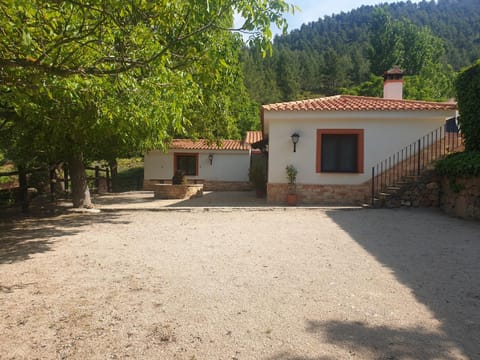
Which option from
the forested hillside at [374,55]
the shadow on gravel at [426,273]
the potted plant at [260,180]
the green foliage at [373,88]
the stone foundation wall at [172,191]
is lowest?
the shadow on gravel at [426,273]

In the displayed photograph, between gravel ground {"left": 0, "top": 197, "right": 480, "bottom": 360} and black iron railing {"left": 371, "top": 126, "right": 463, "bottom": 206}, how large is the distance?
4013mm

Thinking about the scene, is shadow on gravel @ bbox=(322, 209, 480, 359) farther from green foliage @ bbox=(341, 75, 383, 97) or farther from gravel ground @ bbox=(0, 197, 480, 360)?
green foliage @ bbox=(341, 75, 383, 97)

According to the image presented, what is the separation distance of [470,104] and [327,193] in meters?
4.62

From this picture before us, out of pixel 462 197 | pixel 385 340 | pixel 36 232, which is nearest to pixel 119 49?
pixel 385 340

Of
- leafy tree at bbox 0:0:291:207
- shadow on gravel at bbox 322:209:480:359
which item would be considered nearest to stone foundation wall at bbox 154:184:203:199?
shadow on gravel at bbox 322:209:480:359

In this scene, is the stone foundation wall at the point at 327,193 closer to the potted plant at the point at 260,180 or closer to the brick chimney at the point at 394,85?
the potted plant at the point at 260,180

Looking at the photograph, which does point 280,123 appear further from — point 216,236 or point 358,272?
point 358,272

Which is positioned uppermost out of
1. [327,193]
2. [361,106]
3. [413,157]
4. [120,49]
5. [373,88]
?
[373,88]

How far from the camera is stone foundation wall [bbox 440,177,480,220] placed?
7.16 meters

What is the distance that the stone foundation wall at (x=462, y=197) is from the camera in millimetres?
7164

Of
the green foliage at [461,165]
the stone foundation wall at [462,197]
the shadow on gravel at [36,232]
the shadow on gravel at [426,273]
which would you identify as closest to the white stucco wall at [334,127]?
the green foliage at [461,165]

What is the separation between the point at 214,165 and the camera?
64.0 ft

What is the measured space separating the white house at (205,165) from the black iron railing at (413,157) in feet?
32.0

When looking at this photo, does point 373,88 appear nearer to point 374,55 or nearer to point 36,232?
point 374,55
